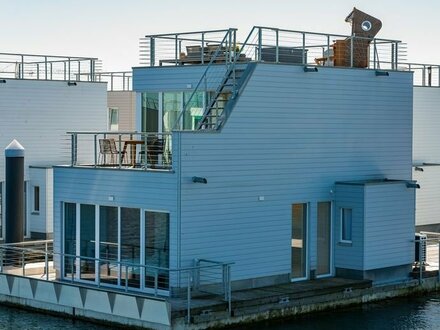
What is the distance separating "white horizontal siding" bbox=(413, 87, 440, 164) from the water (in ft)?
42.2

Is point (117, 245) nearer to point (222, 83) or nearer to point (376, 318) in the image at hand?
point (222, 83)

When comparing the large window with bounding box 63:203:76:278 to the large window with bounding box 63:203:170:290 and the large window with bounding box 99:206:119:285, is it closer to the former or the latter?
the large window with bounding box 63:203:170:290

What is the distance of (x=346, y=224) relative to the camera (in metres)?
25.1

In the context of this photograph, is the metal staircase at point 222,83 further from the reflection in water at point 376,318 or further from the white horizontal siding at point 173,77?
the reflection in water at point 376,318

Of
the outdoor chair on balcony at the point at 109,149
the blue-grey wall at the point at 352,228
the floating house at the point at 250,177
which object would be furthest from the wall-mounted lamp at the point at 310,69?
the outdoor chair on balcony at the point at 109,149

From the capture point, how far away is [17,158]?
1083 inches

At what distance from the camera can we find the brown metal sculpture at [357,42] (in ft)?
87.1

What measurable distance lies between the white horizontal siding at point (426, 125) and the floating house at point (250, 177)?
9086mm

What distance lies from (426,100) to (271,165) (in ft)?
46.9

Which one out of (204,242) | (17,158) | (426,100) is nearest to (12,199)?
(17,158)

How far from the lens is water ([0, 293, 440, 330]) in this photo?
2175 centimetres

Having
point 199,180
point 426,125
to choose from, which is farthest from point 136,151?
point 426,125

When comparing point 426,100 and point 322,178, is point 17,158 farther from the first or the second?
point 426,100

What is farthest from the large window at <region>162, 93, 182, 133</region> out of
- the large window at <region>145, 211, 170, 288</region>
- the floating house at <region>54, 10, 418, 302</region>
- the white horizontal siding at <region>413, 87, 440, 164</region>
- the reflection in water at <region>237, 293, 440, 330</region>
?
the white horizontal siding at <region>413, 87, 440, 164</region>
